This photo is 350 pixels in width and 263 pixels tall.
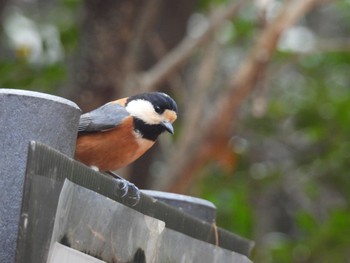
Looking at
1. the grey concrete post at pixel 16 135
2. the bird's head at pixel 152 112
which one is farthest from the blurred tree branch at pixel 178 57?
the grey concrete post at pixel 16 135

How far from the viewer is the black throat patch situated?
12.2 ft

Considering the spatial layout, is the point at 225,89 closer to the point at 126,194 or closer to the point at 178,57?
the point at 178,57

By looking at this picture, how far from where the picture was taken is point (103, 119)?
3670 mm

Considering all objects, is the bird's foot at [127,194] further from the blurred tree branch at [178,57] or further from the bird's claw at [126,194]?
the blurred tree branch at [178,57]

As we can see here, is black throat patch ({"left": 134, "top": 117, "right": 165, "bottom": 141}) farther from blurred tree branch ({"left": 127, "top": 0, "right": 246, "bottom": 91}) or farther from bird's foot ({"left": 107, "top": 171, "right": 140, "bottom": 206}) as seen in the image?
blurred tree branch ({"left": 127, "top": 0, "right": 246, "bottom": 91})

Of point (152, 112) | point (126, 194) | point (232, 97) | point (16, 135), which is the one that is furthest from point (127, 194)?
point (232, 97)

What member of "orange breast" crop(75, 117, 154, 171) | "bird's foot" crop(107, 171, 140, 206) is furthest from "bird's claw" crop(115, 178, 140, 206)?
"orange breast" crop(75, 117, 154, 171)

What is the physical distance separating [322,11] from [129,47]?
5.56m

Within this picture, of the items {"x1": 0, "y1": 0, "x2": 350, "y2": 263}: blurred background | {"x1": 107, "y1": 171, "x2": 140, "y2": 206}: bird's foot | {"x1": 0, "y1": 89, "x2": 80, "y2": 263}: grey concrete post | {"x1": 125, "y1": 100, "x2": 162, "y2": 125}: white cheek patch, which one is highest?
{"x1": 0, "y1": 89, "x2": 80, "y2": 263}: grey concrete post

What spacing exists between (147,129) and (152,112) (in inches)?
3.0

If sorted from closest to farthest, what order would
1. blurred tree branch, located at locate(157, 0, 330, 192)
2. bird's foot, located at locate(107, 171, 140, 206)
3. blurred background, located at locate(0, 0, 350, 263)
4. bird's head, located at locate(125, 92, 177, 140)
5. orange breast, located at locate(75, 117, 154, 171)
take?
1. bird's foot, located at locate(107, 171, 140, 206)
2. orange breast, located at locate(75, 117, 154, 171)
3. bird's head, located at locate(125, 92, 177, 140)
4. blurred background, located at locate(0, 0, 350, 263)
5. blurred tree branch, located at locate(157, 0, 330, 192)

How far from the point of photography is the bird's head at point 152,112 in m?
3.71

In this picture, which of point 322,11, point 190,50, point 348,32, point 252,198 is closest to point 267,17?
point 190,50

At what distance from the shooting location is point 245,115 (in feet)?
25.2
